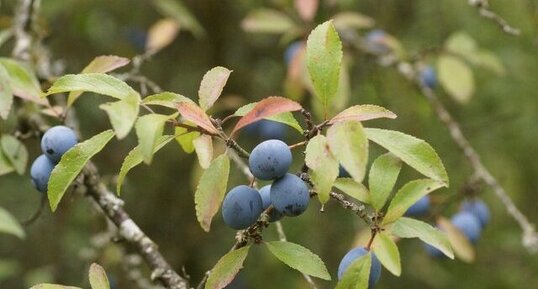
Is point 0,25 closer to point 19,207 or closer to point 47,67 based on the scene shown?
point 47,67

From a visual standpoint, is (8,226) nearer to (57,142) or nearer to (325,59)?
(57,142)

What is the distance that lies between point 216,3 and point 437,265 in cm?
103

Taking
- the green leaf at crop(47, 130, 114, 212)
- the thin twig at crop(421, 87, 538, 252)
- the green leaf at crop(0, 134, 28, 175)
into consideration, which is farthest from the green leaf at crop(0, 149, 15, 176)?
the thin twig at crop(421, 87, 538, 252)

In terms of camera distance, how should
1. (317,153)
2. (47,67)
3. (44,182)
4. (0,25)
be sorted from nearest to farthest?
(317,153) → (44,182) → (47,67) → (0,25)

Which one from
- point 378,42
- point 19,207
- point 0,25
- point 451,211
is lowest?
point 19,207

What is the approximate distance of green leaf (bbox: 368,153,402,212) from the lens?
91cm

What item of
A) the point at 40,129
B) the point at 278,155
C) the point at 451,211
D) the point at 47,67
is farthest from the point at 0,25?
the point at 451,211

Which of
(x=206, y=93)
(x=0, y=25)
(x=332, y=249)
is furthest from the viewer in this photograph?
(x=332, y=249)

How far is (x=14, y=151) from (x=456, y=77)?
1.14 meters

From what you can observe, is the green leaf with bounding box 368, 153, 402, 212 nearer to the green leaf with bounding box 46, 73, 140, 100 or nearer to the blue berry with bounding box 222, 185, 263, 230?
the blue berry with bounding box 222, 185, 263, 230

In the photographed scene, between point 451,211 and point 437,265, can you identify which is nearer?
point 451,211

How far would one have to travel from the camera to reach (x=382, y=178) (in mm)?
914

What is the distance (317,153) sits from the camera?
790 millimetres

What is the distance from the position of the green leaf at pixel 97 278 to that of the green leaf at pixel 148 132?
0.20 meters
